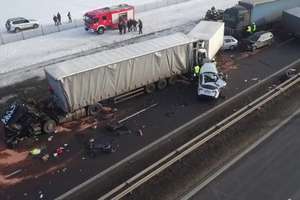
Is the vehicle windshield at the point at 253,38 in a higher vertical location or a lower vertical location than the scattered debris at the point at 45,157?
higher

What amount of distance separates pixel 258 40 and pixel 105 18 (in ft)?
51.8

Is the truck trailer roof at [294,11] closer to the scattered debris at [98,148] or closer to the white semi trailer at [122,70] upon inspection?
the white semi trailer at [122,70]

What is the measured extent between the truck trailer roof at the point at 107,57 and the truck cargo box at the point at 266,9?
1118cm

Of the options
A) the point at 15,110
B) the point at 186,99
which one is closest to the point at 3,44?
the point at 15,110

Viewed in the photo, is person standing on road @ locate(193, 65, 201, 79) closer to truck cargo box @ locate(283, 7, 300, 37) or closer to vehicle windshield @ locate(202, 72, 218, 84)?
vehicle windshield @ locate(202, 72, 218, 84)

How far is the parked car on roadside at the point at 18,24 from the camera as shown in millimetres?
36875

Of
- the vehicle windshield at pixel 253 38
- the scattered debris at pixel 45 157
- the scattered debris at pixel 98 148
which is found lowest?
the scattered debris at pixel 45 157

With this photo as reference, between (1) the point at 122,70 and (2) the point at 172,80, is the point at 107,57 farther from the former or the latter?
(2) the point at 172,80

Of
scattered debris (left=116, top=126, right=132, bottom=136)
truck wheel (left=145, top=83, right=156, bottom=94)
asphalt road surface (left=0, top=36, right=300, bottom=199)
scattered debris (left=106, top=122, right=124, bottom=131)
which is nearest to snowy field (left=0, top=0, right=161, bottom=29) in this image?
asphalt road surface (left=0, top=36, right=300, bottom=199)

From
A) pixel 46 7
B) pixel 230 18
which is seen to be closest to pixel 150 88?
pixel 230 18

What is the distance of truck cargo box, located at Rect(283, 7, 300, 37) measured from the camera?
3191 cm

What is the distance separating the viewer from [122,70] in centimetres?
2194

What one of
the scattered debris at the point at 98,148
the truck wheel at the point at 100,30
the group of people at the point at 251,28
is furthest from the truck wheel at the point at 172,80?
the truck wheel at the point at 100,30

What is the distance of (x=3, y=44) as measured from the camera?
34875 millimetres
